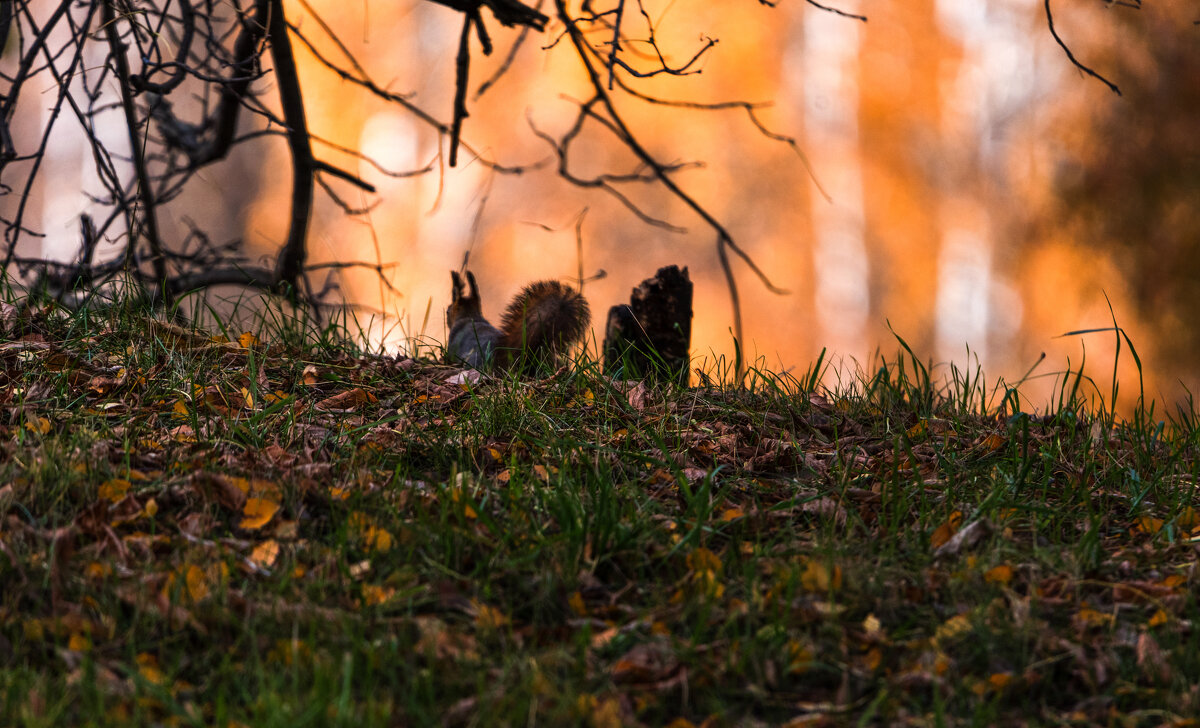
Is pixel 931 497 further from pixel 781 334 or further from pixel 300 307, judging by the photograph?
pixel 781 334

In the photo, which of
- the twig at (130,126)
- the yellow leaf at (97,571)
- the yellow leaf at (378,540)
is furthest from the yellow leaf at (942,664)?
the twig at (130,126)

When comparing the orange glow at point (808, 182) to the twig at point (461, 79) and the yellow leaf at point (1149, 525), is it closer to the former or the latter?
the twig at point (461, 79)

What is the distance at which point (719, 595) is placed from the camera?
6.73 ft

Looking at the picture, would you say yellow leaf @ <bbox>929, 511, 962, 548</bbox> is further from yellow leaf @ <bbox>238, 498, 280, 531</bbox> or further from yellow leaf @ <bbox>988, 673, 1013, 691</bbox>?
yellow leaf @ <bbox>238, 498, 280, 531</bbox>

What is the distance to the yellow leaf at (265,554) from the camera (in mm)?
2129

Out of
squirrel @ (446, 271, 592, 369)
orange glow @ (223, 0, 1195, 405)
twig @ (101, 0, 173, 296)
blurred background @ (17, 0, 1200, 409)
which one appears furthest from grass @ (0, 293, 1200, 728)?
orange glow @ (223, 0, 1195, 405)

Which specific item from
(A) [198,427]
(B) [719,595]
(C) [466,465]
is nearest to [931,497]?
(B) [719,595]

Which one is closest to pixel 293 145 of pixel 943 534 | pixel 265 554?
pixel 265 554

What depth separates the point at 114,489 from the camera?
2.34 metres

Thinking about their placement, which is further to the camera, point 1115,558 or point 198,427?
point 198,427

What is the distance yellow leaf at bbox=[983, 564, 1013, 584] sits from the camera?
2158mm

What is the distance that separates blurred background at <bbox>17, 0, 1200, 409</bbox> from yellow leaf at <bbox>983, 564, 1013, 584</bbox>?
1145 centimetres

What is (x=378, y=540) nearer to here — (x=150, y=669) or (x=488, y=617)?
(x=488, y=617)

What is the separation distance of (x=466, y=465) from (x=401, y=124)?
57.9 ft
